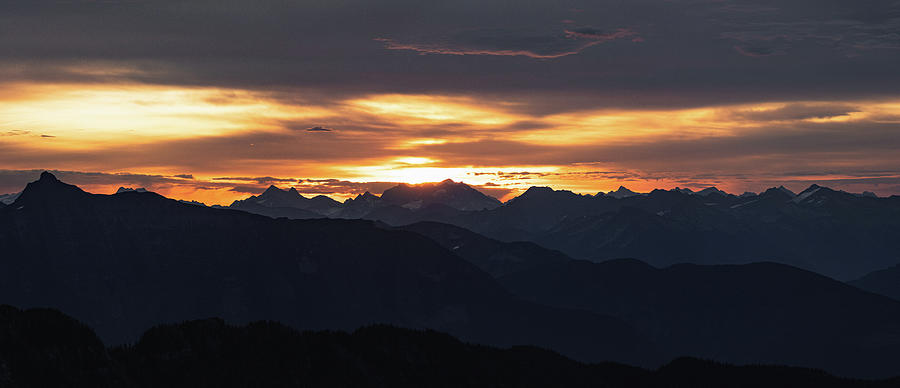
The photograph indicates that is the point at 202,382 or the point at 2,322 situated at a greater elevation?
the point at 2,322

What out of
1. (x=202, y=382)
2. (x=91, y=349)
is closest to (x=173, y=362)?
(x=202, y=382)

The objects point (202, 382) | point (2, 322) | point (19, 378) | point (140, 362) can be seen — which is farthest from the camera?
point (202, 382)

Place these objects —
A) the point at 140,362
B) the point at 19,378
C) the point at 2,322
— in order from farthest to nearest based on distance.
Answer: the point at 140,362 → the point at 2,322 → the point at 19,378

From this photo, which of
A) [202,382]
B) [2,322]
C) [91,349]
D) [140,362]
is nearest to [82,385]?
[91,349]

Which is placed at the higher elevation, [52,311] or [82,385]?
[52,311]

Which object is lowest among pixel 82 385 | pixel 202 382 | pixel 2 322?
pixel 202 382

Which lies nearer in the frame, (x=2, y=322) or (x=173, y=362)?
(x=2, y=322)

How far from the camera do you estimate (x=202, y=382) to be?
198m

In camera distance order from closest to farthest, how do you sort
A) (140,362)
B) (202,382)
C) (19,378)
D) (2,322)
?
(19,378), (2,322), (140,362), (202,382)

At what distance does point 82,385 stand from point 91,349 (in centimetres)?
829

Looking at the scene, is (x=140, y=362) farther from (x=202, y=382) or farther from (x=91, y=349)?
(x=91, y=349)

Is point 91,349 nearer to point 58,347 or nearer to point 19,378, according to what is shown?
point 58,347

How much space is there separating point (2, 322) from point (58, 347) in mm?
10121

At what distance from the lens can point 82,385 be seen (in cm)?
14212
